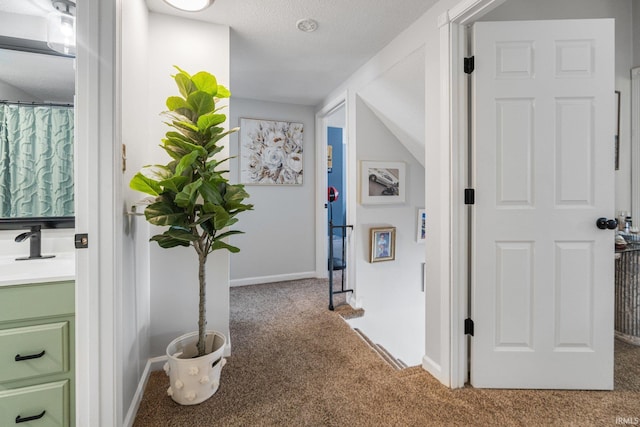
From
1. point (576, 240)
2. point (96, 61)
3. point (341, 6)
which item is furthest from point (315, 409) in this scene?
point (341, 6)

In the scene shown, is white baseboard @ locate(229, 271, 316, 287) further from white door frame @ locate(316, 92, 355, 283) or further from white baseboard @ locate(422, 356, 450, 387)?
white baseboard @ locate(422, 356, 450, 387)

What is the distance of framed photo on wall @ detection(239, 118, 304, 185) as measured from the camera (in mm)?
3625

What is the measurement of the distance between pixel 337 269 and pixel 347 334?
2.01m

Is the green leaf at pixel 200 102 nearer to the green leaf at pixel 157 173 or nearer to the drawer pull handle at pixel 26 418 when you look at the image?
the green leaf at pixel 157 173

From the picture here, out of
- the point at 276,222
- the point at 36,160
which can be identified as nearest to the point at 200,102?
the point at 36,160

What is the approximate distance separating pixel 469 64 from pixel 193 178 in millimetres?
1709

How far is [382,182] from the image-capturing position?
118 inches

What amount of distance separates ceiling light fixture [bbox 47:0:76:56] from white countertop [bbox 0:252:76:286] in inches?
46.4

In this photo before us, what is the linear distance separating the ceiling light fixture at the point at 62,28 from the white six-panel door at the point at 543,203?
231 cm

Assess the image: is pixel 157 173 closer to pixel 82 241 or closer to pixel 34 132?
pixel 82 241

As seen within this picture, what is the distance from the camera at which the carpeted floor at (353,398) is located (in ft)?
4.69

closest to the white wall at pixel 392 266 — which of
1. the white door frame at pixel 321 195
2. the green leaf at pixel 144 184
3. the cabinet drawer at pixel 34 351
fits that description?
Answer: the white door frame at pixel 321 195

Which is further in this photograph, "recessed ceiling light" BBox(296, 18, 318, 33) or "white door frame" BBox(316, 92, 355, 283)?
"white door frame" BBox(316, 92, 355, 283)

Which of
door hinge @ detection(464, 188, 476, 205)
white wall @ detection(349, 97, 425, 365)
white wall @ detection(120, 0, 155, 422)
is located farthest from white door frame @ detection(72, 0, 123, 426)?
white wall @ detection(349, 97, 425, 365)
